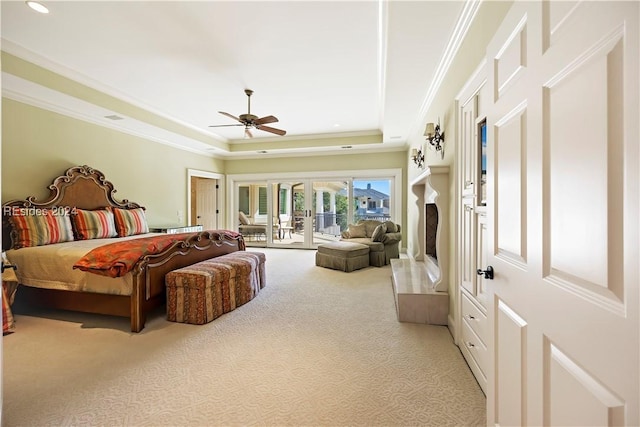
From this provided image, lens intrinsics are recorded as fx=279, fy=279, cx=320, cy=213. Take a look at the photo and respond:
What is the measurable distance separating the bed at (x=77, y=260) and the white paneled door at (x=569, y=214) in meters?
2.97

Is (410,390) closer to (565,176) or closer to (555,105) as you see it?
(565,176)

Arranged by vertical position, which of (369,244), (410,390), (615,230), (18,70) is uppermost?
(18,70)

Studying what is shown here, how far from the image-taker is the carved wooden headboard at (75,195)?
3469 mm

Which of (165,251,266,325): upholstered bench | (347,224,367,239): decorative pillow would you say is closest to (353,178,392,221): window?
(347,224,367,239): decorative pillow

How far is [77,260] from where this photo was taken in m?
2.88

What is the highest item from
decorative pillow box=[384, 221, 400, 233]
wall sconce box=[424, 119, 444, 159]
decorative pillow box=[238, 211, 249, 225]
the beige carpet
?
wall sconce box=[424, 119, 444, 159]

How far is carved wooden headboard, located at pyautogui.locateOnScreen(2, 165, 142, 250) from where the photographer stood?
3469 mm

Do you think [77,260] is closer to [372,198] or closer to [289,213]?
[289,213]

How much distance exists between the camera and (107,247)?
277 cm

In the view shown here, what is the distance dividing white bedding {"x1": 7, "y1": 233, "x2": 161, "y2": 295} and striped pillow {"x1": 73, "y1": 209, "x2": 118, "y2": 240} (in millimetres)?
806

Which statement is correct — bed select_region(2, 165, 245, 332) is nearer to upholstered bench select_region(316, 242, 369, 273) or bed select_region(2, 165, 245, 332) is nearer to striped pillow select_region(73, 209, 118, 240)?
striped pillow select_region(73, 209, 118, 240)

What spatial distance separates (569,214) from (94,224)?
5.23 m

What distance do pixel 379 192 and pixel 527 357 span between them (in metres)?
6.41

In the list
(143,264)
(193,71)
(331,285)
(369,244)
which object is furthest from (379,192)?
(143,264)
